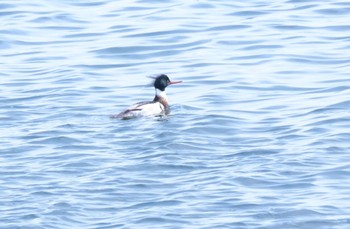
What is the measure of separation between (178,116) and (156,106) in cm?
84

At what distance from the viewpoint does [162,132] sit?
52.9 ft

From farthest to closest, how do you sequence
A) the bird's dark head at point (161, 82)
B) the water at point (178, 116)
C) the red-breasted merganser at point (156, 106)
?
the bird's dark head at point (161, 82)
the red-breasted merganser at point (156, 106)
the water at point (178, 116)

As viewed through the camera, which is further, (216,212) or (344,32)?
(344,32)

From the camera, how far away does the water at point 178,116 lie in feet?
41.1

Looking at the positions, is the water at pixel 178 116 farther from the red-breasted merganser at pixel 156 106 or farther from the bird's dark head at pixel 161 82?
the bird's dark head at pixel 161 82

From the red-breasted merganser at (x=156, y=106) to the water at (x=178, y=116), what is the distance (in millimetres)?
166

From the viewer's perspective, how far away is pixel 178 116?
56.7 feet

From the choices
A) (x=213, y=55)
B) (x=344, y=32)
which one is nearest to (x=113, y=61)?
(x=213, y=55)

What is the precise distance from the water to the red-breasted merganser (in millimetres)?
166

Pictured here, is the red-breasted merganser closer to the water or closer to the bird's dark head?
the bird's dark head

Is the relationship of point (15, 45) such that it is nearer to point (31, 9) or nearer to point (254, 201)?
point (31, 9)

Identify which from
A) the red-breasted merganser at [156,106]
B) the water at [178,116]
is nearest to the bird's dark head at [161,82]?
the red-breasted merganser at [156,106]

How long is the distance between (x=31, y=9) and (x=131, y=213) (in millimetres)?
Result: 14119

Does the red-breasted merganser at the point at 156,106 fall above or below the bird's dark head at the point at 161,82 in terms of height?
below
